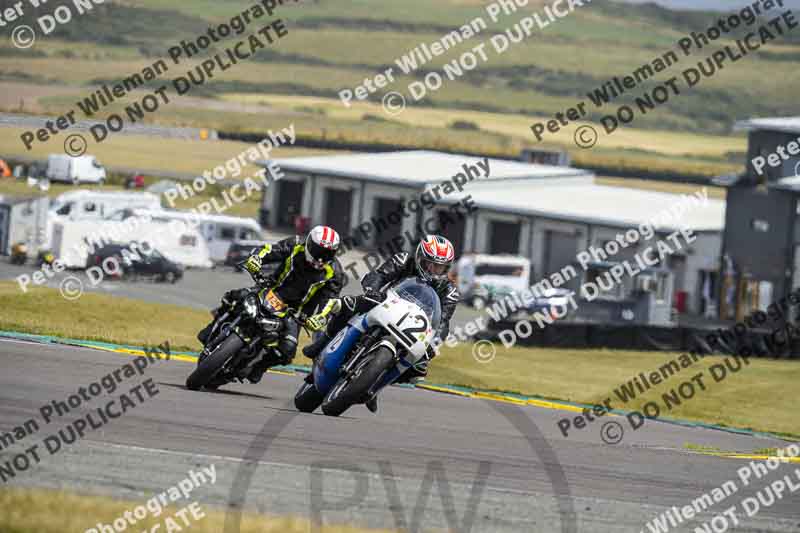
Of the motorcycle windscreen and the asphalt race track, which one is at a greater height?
the motorcycle windscreen

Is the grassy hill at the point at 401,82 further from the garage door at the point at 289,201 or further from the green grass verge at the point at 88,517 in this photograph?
the green grass verge at the point at 88,517

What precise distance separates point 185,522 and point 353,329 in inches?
172

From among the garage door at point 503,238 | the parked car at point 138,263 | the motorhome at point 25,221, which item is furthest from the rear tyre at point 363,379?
the garage door at point 503,238

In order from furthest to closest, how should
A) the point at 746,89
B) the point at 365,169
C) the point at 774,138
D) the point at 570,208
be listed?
the point at 746,89 < the point at 365,169 < the point at 570,208 < the point at 774,138

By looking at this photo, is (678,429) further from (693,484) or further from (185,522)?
(185,522)

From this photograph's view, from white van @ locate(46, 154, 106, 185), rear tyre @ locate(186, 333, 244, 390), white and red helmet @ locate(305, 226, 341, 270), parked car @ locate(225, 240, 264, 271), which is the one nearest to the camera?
white and red helmet @ locate(305, 226, 341, 270)

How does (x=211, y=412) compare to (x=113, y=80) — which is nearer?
(x=211, y=412)

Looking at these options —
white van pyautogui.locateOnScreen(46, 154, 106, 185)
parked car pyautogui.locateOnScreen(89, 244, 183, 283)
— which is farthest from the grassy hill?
parked car pyautogui.locateOnScreen(89, 244, 183, 283)

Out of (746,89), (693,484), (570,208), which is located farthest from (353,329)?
(746,89)

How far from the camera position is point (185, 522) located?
7613 mm

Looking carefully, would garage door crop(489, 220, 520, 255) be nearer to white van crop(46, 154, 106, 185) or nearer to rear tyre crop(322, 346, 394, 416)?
white van crop(46, 154, 106, 185)

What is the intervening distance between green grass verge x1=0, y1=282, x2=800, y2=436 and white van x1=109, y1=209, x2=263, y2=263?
2180 centimetres

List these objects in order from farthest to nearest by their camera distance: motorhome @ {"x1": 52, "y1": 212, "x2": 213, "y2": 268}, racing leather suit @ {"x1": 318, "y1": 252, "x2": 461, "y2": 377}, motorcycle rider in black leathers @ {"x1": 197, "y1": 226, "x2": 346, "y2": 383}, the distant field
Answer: the distant field < motorhome @ {"x1": 52, "y1": 212, "x2": 213, "y2": 268} < motorcycle rider in black leathers @ {"x1": 197, "y1": 226, "x2": 346, "y2": 383} < racing leather suit @ {"x1": 318, "y1": 252, "x2": 461, "y2": 377}

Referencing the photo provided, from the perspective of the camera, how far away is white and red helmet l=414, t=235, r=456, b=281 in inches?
469
